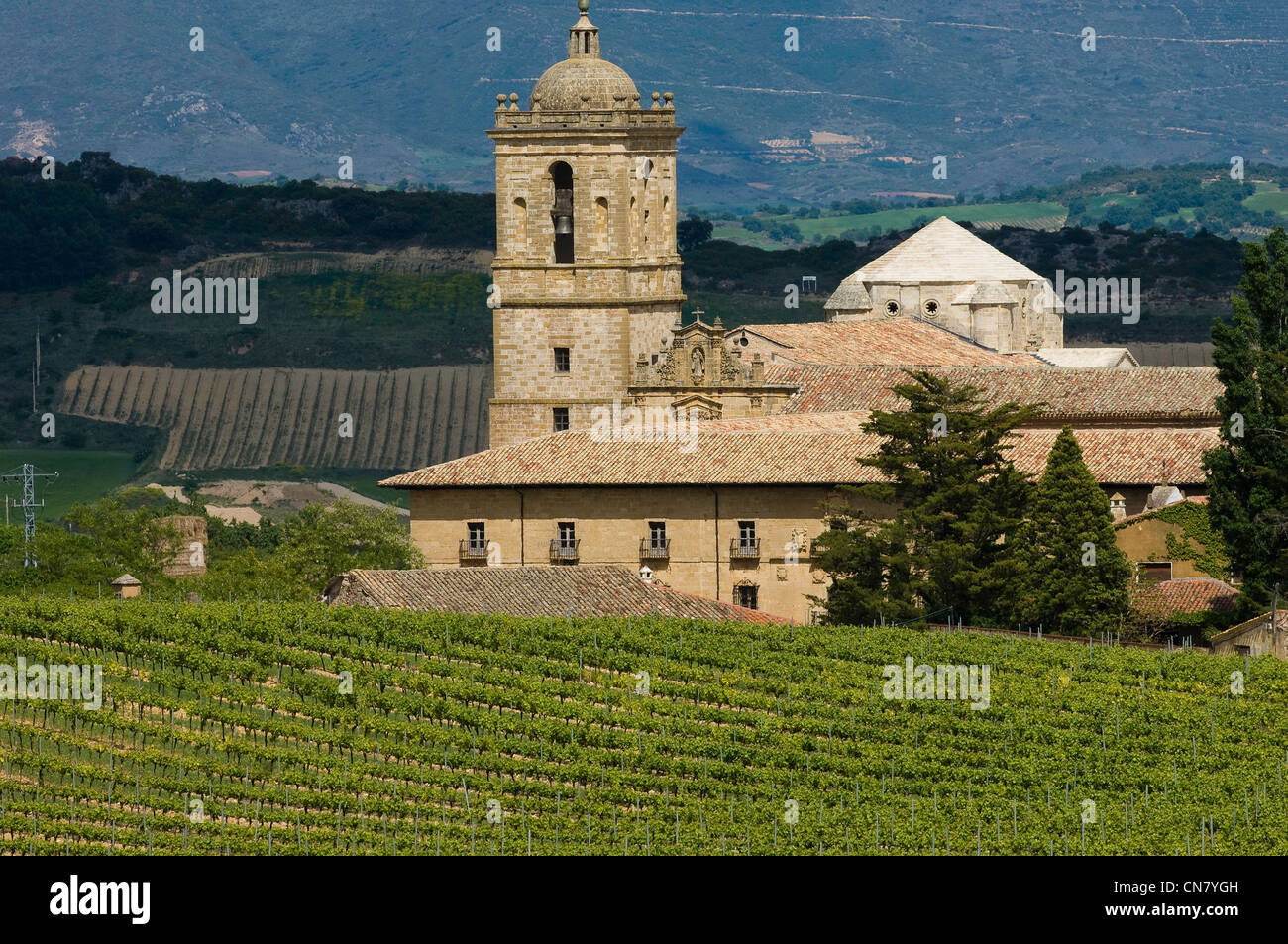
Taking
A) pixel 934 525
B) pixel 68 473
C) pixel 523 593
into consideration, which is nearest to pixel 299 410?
pixel 68 473

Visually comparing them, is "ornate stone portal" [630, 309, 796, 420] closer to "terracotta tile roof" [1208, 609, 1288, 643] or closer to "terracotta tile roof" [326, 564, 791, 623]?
"terracotta tile roof" [326, 564, 791, 623]

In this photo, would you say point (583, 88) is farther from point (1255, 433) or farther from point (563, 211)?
point (1255, 433)

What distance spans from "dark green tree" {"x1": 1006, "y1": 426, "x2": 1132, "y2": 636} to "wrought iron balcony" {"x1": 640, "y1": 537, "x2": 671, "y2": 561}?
9.40 metres

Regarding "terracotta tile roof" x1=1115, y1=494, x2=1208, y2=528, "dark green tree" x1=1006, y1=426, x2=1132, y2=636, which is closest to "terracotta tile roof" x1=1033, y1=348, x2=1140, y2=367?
"terracotta tile roof" x1=1115, y1=494, x2=1208, y2=528

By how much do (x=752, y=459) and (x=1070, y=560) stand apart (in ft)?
31.1

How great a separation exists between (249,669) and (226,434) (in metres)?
88.8

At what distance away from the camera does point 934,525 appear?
62.6 meters

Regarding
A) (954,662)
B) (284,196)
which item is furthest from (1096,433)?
(284,196)

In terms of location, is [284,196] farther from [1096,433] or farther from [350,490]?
[1096,433]

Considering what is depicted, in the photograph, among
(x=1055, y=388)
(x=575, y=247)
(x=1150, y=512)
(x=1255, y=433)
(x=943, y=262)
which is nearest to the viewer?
(x=1255, y=433)

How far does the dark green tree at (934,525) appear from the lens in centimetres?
6184

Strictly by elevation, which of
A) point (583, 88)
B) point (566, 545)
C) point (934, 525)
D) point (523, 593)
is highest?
point (583, 88)

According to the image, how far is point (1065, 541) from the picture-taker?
6188 cm

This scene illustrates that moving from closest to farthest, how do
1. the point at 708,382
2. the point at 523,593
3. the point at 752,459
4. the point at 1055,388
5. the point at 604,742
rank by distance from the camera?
the point at 604,742 → the point at 523,593 → the point at 752,459 → the point at 1055,388 → the point at 708,382
